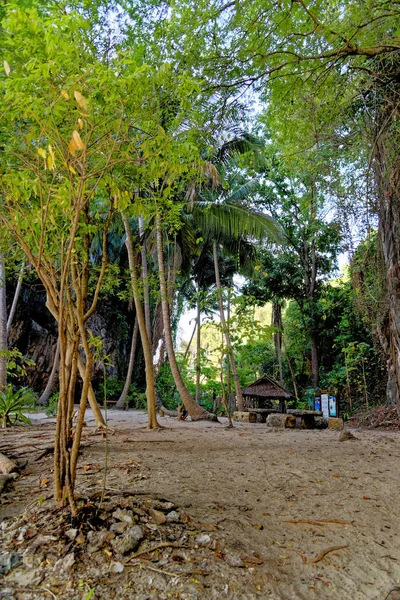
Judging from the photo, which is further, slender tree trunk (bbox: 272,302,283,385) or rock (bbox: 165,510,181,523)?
slender tree trunk (bbox: 272,302,283,385)

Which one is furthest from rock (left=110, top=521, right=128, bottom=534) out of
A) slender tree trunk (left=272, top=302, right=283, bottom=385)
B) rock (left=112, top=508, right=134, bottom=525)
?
slender tree trunk (left=272, top=302, right=283, bottom=385)

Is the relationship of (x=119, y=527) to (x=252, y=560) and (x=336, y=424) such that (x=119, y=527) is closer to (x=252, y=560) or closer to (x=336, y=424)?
(x=252, y=560)

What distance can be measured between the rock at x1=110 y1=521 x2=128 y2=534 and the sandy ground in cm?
44

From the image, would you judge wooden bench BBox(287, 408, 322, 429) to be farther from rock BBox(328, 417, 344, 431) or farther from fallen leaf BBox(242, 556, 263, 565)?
fallen leaf BBox(242, 556, 263, 565)

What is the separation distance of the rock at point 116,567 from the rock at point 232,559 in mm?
576

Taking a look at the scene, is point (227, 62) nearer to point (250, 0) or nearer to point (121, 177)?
point (250, 0)

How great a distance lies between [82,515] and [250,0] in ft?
15.6

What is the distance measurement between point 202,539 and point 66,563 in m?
0.78

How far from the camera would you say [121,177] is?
9.46 ft

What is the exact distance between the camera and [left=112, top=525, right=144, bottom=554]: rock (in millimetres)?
2111

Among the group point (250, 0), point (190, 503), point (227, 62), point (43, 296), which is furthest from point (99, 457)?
point (43, 296)

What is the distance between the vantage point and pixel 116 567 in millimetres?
1990

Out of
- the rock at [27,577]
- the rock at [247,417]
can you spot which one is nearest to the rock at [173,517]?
the rock at [27,577]

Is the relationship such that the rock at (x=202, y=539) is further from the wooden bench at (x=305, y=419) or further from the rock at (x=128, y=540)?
the wooden bench at (x=305, y=419)
